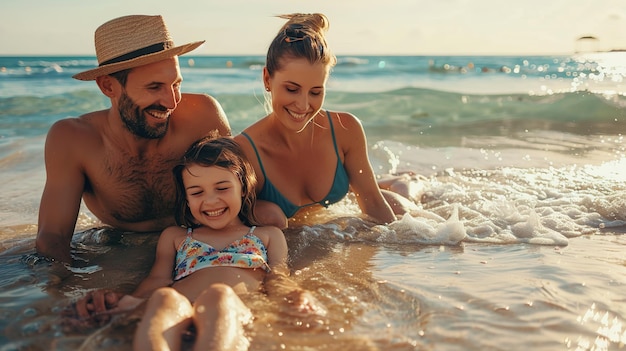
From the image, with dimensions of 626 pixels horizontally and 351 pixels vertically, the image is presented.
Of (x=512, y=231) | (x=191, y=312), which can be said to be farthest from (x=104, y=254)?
(x=512, y=231)

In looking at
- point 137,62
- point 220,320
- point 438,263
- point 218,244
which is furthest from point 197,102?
point 220,320

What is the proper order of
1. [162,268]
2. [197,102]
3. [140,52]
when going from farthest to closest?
[197,102], [140,52], [162,268]

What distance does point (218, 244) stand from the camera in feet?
12.6

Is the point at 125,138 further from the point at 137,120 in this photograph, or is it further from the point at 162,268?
the point at 162,268

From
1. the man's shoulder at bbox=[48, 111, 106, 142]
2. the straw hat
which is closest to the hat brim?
the straw hat

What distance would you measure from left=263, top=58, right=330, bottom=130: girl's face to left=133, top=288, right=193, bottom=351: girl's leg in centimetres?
179

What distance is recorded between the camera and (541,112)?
1354 cm

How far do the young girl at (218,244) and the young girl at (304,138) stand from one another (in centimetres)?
48

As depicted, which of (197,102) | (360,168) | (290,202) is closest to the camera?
(290,202)

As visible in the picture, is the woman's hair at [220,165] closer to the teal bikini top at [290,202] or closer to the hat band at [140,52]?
the teal bikini top at [290,202]

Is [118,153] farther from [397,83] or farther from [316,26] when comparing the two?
[397,83]

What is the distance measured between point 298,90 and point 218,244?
118 cm

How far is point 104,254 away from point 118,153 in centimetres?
73

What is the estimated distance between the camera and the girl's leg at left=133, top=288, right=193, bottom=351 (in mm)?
2635
